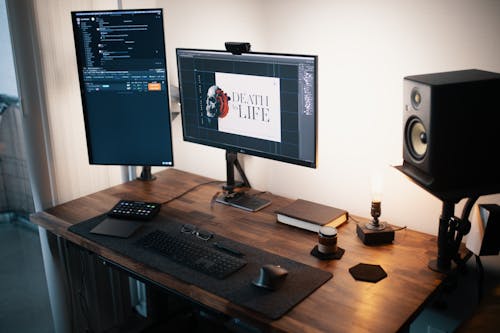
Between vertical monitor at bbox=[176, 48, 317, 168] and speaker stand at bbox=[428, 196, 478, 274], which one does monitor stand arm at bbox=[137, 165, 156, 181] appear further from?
speaker stand at bbox=[428, 196, 478, 274]

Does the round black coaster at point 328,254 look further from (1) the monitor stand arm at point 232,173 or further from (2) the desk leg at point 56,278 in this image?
(2) the desk leg at point 56,278

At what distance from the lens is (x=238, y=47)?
1.91m

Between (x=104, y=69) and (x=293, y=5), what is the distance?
0.80 meters

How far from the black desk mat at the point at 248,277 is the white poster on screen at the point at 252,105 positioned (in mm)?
438

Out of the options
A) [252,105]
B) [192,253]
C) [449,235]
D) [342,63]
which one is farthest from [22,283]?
[449,235]

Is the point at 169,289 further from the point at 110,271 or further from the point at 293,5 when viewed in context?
the point at 293,5

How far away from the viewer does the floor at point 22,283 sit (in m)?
2.66

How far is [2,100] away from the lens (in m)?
3.63

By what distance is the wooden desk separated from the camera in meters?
1.37

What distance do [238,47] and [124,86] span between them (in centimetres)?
55

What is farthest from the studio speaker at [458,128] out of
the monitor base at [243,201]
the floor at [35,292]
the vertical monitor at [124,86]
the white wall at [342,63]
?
the vertical monitor at [124,86]

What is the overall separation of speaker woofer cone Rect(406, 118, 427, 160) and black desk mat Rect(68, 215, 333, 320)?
440 mm

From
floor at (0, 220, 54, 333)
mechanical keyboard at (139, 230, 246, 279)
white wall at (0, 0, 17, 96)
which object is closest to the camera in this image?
mechanical keyboard at (139, 230, 246, 279)

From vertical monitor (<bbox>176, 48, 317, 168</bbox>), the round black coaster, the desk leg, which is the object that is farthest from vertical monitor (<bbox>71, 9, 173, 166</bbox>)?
the round black coaster
